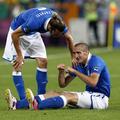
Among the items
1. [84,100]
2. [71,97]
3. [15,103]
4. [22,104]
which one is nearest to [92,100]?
[84,100]

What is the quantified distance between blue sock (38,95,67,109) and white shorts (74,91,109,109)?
0.28 m

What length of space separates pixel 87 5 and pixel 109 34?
10.6 feet

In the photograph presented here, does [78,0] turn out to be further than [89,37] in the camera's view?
Yes

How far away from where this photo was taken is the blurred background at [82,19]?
104 ft

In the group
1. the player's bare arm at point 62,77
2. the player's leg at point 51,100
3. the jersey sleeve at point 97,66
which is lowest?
the player's leg at point 51,100

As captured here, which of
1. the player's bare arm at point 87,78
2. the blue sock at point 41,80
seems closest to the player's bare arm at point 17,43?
the blue sock at point 41,80

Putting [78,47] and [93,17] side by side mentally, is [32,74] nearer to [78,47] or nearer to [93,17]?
[78,47]

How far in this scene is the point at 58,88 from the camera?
15305 mm

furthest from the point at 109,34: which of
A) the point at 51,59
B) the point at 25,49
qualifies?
the point at 25,49

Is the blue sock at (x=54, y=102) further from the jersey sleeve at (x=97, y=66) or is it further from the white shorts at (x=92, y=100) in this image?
the jersey sleeve at (x=97, y=66)

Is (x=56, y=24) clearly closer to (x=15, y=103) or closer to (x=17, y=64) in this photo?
(x=17, y=64)

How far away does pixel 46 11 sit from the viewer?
1170cm

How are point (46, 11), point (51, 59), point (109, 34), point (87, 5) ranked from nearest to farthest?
point (46, 11) < point (51, 59) < point (109, 34) < point (87, 5)

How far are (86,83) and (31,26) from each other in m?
1.30
